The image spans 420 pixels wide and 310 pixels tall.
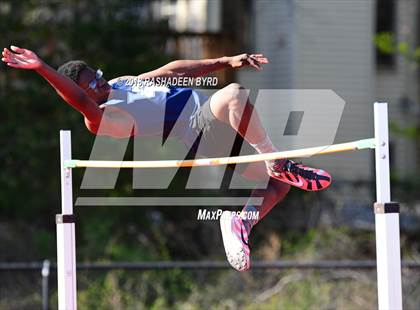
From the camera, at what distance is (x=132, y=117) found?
538cm

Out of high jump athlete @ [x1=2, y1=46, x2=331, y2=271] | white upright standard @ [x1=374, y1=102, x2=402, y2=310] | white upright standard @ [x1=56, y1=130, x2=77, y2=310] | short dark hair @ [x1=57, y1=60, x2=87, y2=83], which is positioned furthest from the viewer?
white upright standard @ [x1=56, y1=130, x2=77, y2=310]

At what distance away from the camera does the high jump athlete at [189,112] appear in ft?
16.8

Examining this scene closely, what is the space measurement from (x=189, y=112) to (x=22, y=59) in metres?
1.08

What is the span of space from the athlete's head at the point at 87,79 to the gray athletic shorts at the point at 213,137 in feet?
1.86

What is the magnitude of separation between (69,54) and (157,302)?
4.04 m

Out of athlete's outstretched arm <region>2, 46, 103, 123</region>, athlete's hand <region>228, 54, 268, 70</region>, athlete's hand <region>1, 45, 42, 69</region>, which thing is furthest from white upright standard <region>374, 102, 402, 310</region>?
athlete's hand <region>1, 45, 42, 69</region>

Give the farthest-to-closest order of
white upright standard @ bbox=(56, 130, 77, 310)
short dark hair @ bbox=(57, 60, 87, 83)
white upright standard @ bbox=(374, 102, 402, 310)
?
white upright standard @ bbox=(56, 130, 77, 310) → short dark hair @ bbox=(57, 60, 87, 83) → white upright standard @ bbox=(374, 102, 402, 310)

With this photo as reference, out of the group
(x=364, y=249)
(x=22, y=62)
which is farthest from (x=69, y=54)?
(x=22, y=62)

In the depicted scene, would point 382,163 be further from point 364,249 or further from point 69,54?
point 69,54

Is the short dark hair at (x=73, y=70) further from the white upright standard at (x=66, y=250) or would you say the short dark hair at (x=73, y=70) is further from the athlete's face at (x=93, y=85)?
the white upright standard at (x=66, y=250)

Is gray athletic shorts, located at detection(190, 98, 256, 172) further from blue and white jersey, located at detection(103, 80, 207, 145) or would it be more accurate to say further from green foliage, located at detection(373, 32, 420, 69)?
green foliage, located at detection(373, 32, 420, 69)

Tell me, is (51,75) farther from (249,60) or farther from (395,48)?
(395,48)

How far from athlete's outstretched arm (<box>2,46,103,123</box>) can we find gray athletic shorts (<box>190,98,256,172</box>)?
2.32 ft

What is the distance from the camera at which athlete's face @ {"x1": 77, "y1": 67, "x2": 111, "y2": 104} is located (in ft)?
17.5
